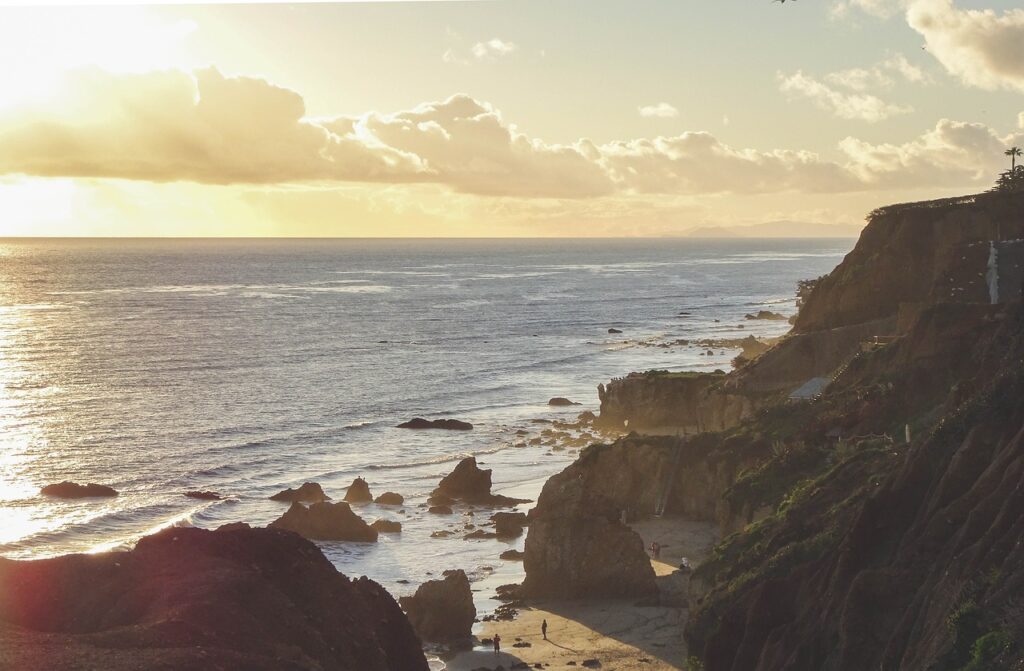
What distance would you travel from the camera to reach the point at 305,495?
66.9 m

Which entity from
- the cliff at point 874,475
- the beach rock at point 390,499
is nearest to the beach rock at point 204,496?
the beach rock at point 390,499

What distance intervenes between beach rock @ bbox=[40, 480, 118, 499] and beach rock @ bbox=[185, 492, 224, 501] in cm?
459

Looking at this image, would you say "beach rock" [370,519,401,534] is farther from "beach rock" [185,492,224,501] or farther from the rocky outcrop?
the rocky outcrop

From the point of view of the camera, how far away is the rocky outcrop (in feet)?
154

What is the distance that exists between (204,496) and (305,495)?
6293 mm

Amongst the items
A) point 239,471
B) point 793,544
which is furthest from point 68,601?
point 239,471

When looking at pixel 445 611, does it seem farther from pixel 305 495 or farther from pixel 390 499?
pixel 305 495

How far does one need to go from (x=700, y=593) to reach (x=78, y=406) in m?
73.0

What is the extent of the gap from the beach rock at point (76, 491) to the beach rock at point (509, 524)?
24.4m

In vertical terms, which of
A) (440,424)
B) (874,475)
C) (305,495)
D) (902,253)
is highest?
(902,253)

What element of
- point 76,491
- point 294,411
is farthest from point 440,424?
point 76,491

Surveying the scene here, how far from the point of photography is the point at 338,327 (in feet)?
553

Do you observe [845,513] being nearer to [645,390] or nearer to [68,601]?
[68,601]

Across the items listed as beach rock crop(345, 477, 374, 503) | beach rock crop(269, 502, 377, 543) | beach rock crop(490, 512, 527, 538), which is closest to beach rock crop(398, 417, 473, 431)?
beach rock crop(345, 477, 374, 503)
